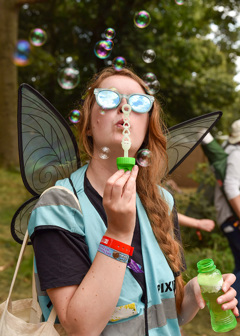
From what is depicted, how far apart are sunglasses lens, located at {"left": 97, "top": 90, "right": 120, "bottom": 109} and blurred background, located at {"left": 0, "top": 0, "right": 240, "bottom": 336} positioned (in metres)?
3.22

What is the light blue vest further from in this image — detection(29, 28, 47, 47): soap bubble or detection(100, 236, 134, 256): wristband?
detection(29, 28, 47, 47): soap bubble

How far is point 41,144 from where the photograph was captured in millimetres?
1528

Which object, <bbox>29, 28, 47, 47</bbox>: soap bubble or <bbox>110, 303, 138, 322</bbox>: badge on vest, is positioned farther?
<bbox>29, 28, 47, 47</bbox>: soap bubble

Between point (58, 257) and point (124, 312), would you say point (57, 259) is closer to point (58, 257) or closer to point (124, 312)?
point (58, 257)

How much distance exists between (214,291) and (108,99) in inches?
31.8

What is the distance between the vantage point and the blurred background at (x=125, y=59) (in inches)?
217

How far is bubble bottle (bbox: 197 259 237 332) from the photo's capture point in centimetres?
136

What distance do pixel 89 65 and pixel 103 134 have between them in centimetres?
896

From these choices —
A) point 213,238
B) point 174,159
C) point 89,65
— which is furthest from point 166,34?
point 174,159

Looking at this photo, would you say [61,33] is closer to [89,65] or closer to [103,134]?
[89,65]

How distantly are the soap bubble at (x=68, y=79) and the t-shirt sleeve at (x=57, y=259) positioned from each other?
1536 millimetres

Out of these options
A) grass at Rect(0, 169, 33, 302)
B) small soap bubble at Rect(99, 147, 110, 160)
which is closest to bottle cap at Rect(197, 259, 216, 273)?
small soap bubble at Rect(99, 147, 110, 160)

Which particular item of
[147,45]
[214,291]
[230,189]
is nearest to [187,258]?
[230,189]

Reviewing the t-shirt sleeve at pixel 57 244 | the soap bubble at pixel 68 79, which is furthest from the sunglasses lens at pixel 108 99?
the soap bubble at pixel 68 79
